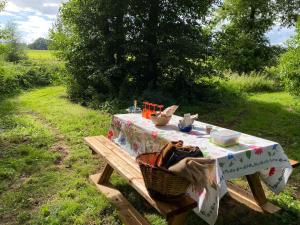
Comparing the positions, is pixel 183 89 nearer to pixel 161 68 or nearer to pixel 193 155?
pixel 161 68

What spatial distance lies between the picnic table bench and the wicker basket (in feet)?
0.22

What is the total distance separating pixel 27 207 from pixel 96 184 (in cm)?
101

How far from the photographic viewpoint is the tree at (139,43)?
35.0 feet

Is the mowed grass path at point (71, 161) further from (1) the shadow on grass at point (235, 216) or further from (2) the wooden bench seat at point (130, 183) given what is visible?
(2) the wooden bench seat at point (130, 183)

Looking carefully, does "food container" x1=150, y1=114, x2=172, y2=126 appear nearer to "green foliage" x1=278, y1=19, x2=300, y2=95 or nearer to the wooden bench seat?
the wooden bench seat

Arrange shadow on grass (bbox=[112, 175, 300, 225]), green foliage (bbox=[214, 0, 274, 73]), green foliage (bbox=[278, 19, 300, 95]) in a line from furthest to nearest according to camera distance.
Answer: green foliage (bbox=[214, 0, 274, 73])
green foliage (bbox=[278, 19, 300, 95])
shadow on grass (bbox=[112, 175, 300, 225])

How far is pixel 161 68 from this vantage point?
1144cm

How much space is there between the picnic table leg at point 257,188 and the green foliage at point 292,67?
6369 millimetres

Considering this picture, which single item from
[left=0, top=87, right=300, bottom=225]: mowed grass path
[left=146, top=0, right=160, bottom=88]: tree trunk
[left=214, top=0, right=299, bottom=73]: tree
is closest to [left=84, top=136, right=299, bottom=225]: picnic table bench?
[left=0, top=87, right=300, bottom=225]: mowed grass path

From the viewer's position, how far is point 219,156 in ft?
10.4

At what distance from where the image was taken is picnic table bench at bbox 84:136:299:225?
311 centimetres

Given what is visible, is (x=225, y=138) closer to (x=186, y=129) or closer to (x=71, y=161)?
(x=186, y=129)

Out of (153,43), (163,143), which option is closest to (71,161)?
(163,143)

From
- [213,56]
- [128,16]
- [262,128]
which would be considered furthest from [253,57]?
[262,128]
